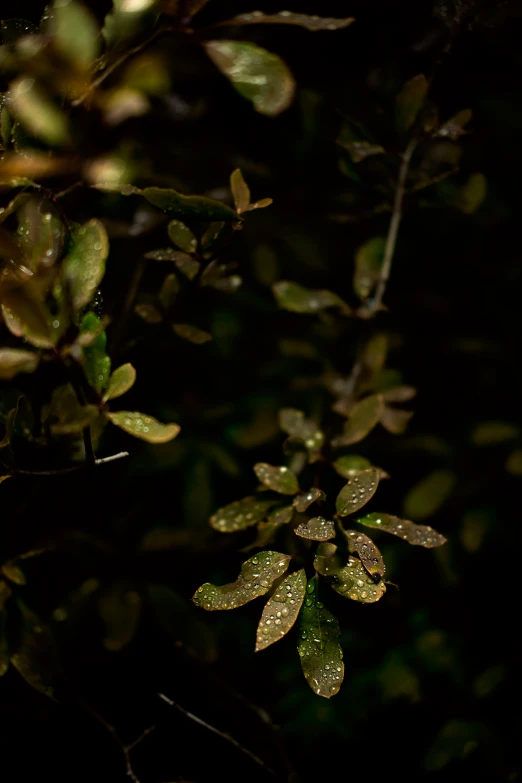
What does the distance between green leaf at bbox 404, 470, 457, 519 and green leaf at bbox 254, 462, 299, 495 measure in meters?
0.42

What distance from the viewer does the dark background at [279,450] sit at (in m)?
0.89

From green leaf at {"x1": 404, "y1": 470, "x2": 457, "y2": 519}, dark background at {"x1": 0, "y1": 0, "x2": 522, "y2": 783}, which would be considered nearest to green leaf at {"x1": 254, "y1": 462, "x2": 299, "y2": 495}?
dark background at {"x1": 0, "y1": 0, "x2": 522, "y2": 783}

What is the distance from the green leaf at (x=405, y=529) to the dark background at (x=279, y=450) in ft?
1.13

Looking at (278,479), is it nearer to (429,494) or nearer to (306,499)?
(306,499)

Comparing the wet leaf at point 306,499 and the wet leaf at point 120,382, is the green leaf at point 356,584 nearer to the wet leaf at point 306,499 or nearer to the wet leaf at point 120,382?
the wet leaf at point 306,499

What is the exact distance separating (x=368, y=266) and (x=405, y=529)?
532mm

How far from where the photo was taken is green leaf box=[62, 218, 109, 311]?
57 cm

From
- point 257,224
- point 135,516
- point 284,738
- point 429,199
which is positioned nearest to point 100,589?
point 135,516

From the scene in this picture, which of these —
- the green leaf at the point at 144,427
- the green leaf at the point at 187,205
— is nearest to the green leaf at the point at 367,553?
the green leaf at the point at 144,427

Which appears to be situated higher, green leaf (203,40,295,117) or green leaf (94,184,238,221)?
green leaf (203,40,295,117)

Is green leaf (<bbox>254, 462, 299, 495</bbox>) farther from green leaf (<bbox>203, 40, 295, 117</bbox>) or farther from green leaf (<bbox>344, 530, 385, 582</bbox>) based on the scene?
green leaf (<bbox>203, 40, 295, 117</bbox>)

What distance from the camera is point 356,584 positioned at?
0.55 metres

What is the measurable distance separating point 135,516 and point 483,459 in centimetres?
72

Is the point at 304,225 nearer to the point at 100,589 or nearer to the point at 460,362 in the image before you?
the point at 460,362
